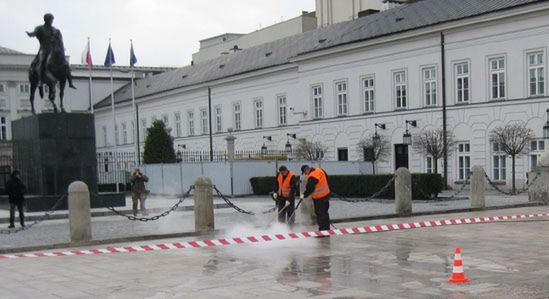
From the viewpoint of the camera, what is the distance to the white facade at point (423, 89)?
116 ft

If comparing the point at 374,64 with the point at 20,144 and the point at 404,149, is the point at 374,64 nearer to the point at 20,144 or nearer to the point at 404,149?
the point at 404,149

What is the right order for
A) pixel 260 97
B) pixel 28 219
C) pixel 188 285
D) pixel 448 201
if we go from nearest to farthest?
pixel 188 285 < pixel 28 219 < pixel 448 201 < pixel 260 97

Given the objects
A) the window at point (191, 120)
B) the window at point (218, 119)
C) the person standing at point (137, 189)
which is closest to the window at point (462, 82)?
the person standing at point (137, 189)

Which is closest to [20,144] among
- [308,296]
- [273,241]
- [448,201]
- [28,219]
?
[28,219]

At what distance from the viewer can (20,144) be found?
2400 centimetres

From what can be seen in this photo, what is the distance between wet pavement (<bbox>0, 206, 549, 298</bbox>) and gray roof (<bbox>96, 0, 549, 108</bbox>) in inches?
969

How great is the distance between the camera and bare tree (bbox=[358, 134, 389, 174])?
41.9 metres

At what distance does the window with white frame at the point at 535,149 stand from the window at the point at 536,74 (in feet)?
7.89

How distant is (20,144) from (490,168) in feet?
78.2

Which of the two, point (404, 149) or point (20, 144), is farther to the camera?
point (404, 149)

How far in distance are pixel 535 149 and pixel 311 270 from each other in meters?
26.7

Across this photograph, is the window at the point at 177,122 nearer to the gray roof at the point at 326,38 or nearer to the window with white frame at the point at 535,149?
the gray roof at the point at 326,38

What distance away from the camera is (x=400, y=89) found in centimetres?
4275

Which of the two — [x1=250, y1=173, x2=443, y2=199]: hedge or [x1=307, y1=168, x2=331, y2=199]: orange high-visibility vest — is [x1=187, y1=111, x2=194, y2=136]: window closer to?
[x1=250, y1=173, x2=443, y2=199]: hedge
